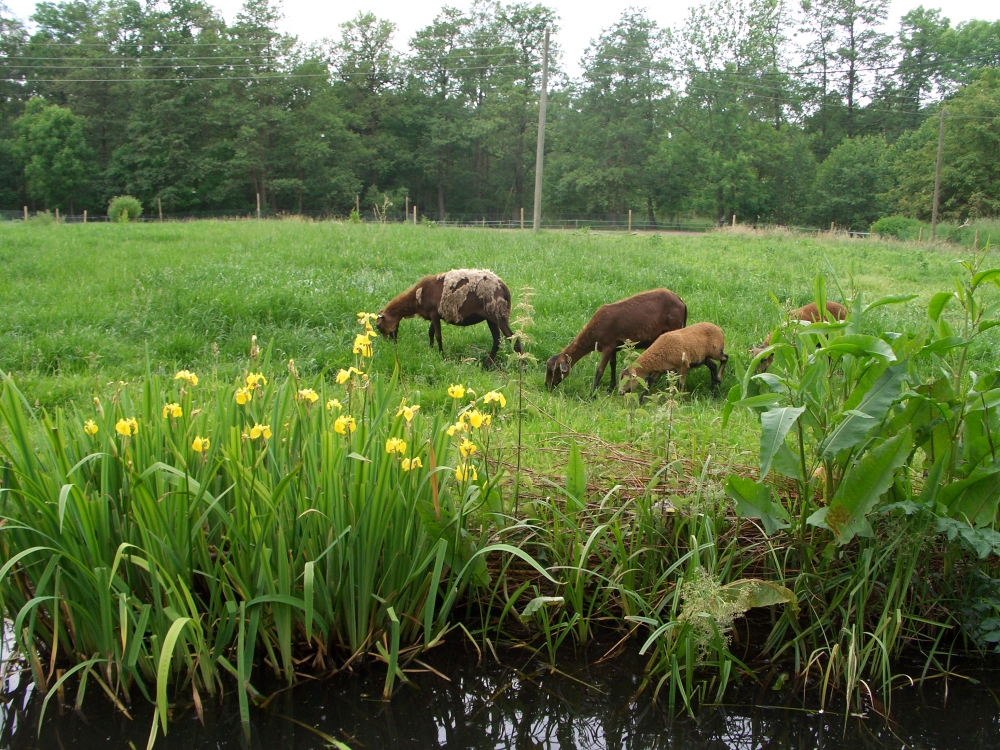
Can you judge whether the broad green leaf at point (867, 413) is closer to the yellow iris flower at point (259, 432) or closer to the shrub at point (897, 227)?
the yellow iris flower at point (259, 432)

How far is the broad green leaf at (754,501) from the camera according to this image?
3.53 meters

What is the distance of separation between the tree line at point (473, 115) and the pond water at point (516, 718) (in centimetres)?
4832

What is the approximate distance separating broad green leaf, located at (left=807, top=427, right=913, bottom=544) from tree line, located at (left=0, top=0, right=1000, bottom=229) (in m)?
48.4

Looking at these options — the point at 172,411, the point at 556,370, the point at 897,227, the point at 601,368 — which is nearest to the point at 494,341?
the point at 556,370

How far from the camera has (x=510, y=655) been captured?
3.69 m

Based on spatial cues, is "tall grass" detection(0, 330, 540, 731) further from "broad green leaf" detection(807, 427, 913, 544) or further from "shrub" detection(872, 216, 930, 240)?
"shrub" detection(872, 216, 930, 240)

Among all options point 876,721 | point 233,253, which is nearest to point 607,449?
point 876,721

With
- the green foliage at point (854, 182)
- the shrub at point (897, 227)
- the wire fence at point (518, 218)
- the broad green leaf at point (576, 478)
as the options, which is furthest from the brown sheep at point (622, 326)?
the green foliage at point (854, 182)

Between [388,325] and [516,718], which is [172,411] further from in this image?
[388,325]

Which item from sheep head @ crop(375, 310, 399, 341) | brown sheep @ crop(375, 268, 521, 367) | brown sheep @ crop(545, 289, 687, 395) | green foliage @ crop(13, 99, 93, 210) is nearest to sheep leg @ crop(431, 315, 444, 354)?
brown sheep @ crop(375, 268, 521, 367)

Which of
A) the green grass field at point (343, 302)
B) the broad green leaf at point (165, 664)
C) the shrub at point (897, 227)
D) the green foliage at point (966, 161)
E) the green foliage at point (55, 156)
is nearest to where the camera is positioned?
the broad green leaf at point (165, 664)

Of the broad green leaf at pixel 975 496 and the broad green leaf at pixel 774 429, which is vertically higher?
the broad green leaf at pixel 774 429

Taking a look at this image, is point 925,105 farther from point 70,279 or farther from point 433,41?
point 70,279

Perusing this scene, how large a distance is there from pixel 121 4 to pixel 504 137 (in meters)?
29.5
